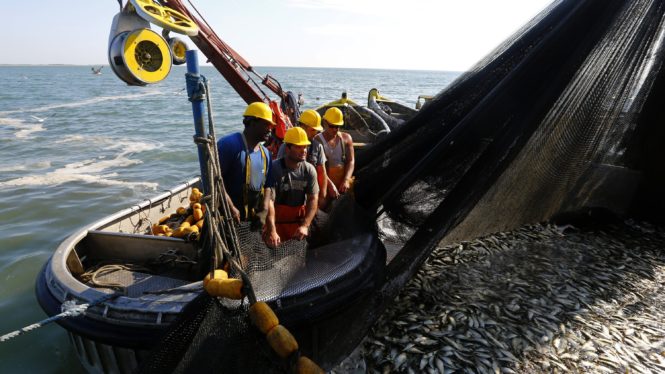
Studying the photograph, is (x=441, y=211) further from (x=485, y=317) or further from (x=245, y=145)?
(x=245, y=145)

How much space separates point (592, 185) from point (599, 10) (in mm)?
3175

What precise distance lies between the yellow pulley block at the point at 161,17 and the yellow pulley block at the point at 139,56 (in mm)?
150

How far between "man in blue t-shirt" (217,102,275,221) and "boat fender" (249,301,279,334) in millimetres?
1280

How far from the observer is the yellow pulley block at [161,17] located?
3.91m

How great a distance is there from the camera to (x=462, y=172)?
4.47m

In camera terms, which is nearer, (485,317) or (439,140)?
(485,317)

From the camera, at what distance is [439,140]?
4559mm

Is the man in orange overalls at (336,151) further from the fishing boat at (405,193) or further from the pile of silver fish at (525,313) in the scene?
the pile of silver fish at (525,313)

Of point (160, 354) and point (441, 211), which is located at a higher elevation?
point (441, 211)

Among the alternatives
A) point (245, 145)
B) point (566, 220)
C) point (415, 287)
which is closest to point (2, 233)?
point (245, 145)

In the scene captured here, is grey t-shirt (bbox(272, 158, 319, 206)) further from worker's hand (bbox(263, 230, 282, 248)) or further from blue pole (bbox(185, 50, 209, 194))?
blue pole (bbox(185, 50, 209, 194))

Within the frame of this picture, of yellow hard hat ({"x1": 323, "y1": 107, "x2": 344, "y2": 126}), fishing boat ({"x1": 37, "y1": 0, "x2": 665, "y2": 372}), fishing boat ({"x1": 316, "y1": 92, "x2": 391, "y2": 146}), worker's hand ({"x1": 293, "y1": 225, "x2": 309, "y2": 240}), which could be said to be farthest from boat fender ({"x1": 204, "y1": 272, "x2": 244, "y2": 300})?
fishing boat ({"x1": 316, "y1": 92, "x2": 391, "y2": 146})

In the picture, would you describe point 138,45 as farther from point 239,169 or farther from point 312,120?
point 312,120

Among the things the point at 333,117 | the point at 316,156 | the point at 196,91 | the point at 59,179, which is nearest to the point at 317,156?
the point at 316,156
